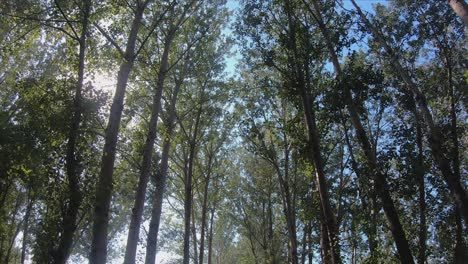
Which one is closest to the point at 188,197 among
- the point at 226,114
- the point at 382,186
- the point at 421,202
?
the point at 226,114

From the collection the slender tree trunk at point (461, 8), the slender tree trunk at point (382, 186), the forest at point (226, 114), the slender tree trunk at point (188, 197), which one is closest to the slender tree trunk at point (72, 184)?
the forest at point (226, 114)

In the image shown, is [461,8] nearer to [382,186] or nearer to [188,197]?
[382,186]

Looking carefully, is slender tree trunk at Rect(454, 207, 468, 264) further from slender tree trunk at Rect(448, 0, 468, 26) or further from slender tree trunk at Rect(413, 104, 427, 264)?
slender tree trunk at Rect(448, 0, 468, 26)

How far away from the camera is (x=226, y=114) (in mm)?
20875

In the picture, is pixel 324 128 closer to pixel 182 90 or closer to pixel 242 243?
pixel 182 90

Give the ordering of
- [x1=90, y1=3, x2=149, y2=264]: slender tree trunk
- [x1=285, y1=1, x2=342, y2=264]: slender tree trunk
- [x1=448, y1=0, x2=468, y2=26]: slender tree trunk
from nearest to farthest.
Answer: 1. [x1=448, y1=0, x2=468, y2=26]: slender tree trunk
2. [x1=90, y1=3, x2=149, y2=264]: slender tree trunk
3. [x1=285, y1=1, x2=342, y2=264]: slender tree trunk

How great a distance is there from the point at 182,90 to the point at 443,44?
12.9 m

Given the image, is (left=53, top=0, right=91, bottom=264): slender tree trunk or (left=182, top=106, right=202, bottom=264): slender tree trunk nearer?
(left=53, top=0, right=91, bottom=264): slender tree trunk

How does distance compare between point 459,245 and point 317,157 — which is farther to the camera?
point 459,245

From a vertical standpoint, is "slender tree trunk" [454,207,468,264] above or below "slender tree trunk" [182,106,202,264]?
below

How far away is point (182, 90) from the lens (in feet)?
64.3

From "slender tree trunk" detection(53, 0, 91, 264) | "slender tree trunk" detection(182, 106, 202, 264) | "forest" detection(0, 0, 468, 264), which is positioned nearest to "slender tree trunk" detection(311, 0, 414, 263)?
"forest" detection(0, 0, 468, 264)

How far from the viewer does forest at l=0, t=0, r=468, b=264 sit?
33.8 feet

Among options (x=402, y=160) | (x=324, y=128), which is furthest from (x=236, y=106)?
(x=402, y=160)
